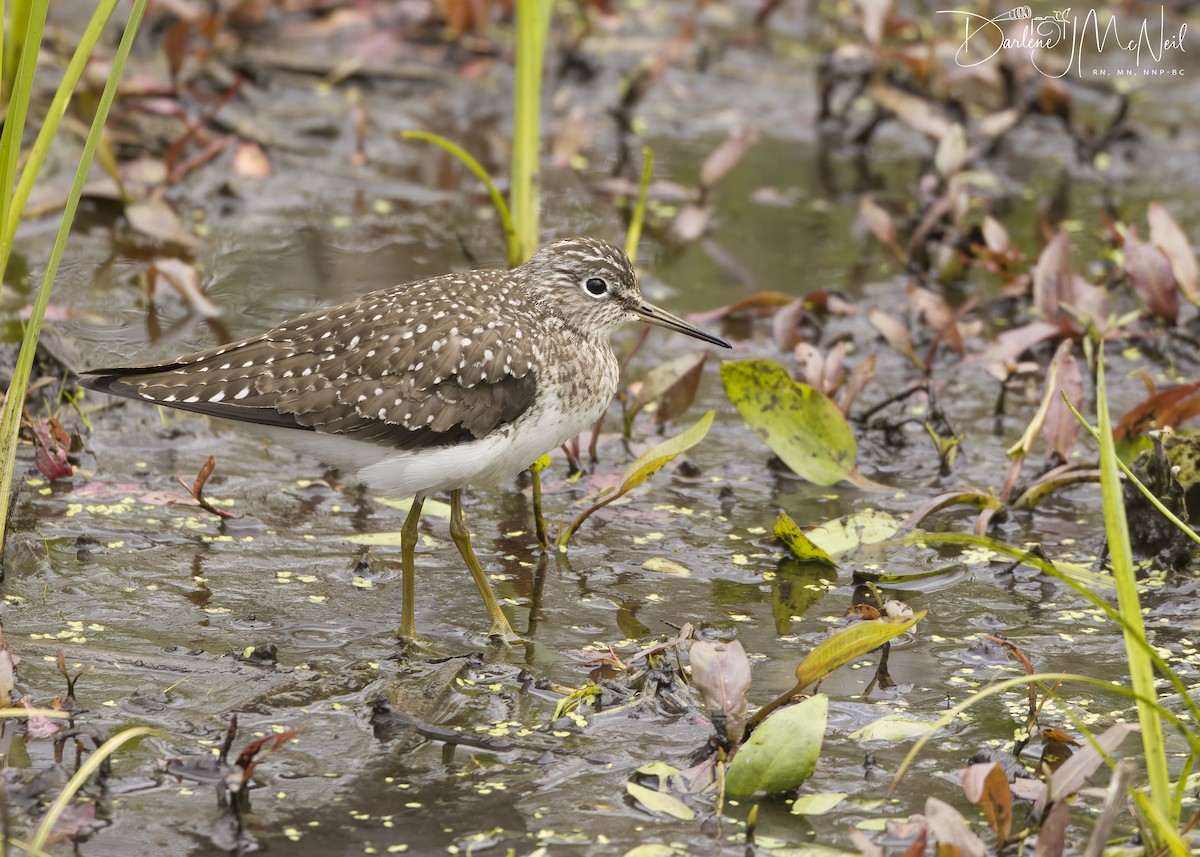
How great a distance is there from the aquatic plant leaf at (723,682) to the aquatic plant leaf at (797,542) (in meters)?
1.60

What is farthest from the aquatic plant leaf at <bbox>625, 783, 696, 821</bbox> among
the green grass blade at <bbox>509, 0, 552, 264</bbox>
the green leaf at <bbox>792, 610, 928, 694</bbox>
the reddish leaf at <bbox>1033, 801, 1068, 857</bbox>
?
the green grass blade at <bbox>509, 0, 552, 264</bbox>

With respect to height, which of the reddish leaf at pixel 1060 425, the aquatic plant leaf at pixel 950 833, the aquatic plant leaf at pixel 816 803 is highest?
the reddish leaf at pixel 1060 425

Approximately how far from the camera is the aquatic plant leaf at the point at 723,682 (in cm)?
516

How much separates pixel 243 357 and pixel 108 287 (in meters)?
3.83

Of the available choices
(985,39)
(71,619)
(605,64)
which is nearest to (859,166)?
(985,39)

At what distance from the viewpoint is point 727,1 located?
1546 cm

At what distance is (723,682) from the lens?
519 centimetres

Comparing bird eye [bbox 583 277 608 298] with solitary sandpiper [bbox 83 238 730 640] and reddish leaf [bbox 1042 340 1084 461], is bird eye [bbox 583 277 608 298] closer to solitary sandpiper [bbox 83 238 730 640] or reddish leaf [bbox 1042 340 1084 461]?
solitary sandpiper [bbox 83 238 730 640]

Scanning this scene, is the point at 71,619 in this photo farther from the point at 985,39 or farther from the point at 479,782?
the point at 985,39

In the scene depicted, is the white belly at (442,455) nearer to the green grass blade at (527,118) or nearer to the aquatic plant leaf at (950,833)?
the aquatic plant leaf at (950,833)

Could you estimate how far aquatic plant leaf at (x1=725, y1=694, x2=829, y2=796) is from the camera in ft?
16.3

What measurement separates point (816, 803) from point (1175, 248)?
5.85 meters

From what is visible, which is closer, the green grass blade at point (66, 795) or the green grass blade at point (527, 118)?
the green grass blade at point (66, 795)

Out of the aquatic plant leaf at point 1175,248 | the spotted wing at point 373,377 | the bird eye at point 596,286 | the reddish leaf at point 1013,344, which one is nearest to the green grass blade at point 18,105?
the spotted wing at point 373,377
